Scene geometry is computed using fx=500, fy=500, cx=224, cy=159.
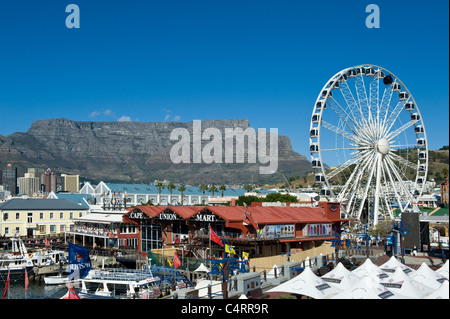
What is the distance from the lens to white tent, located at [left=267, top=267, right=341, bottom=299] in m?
22.5

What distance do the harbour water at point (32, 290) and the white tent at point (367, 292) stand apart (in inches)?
1430

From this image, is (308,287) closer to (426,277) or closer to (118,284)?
(426,277)

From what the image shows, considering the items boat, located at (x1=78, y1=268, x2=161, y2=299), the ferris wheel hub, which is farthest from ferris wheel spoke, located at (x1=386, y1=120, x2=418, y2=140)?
boat, located at (x1=78, y1=268, x2=161, y2=299)

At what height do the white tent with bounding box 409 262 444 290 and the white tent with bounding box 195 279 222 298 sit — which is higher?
the white tent with bounding box 409 262 444 290

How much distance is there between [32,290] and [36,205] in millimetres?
34910

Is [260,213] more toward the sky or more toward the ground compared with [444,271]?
more toward the sky

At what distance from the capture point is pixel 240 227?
51.9 metres

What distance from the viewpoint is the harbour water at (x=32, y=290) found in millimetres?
50500

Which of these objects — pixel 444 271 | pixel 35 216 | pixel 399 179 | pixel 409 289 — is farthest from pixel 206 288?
pixel 35 216

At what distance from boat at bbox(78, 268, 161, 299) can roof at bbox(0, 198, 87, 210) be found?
42605mm

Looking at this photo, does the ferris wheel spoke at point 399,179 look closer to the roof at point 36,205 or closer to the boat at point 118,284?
the boat at point 118,284

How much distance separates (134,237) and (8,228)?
2727cm

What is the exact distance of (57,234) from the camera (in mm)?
83938

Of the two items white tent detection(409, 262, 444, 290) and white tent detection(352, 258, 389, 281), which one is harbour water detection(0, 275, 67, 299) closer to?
white tent detection(352, 258, 389, 281)
